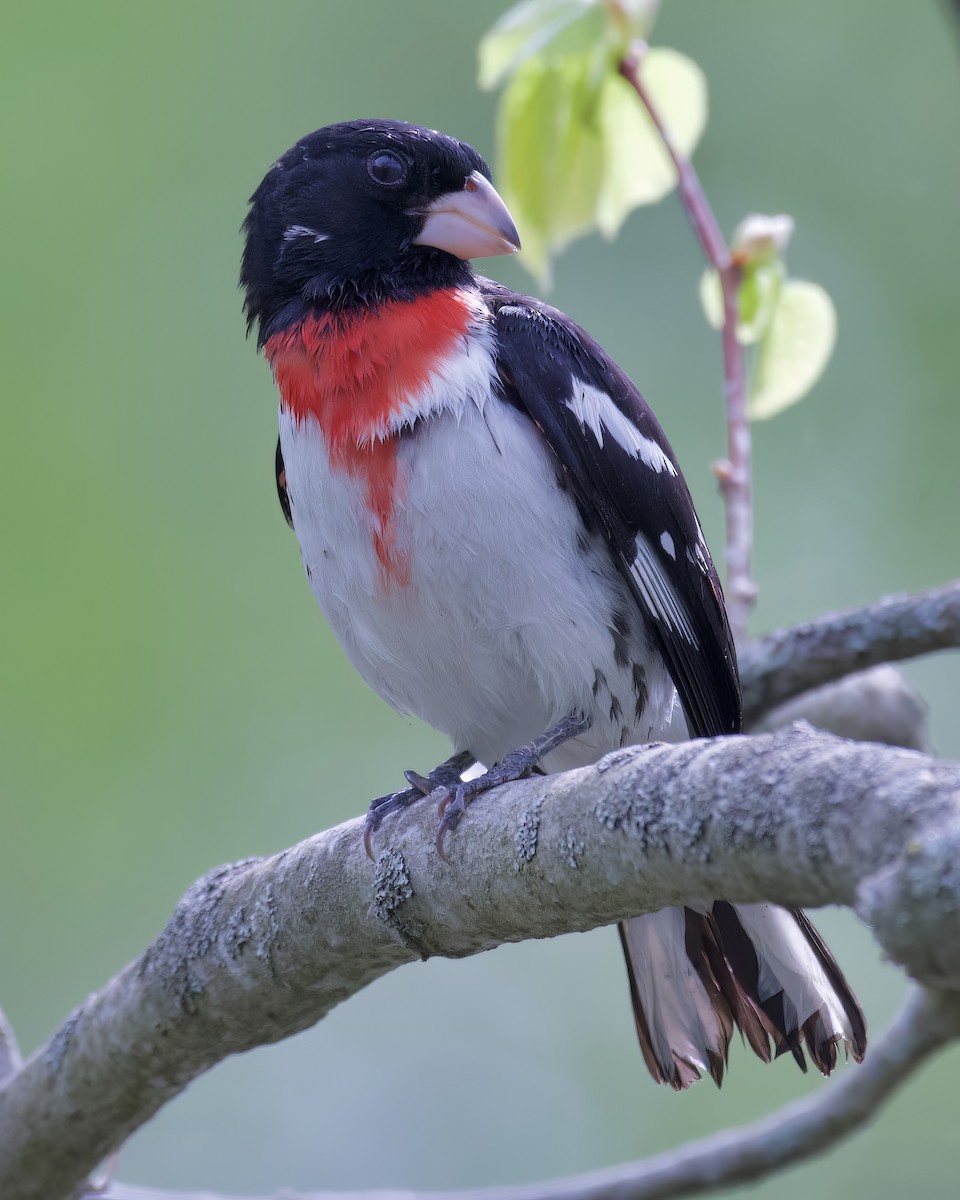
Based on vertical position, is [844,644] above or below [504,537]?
below

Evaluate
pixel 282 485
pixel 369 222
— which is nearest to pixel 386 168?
pixel 369 222

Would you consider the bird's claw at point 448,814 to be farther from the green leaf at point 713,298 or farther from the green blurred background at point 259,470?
the green blurred background at point 259,470

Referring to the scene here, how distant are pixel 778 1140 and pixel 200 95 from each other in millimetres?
6443

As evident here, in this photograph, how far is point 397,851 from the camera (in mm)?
2461

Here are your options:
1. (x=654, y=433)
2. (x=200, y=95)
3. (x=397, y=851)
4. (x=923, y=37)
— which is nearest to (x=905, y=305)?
(x=923, y=37)

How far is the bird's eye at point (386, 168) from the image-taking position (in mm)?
3355

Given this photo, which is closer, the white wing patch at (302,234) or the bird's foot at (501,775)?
the bird's foot at (501,775)

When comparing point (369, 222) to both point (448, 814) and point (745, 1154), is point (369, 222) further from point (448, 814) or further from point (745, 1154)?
point (745, 1154)

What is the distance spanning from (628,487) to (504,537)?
0.35 metres

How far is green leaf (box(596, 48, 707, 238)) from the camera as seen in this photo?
347 cm

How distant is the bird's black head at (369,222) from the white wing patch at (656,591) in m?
0.77

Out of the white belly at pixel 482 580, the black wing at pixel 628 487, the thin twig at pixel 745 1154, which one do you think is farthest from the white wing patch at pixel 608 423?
the thin twig at pixel 745 1154

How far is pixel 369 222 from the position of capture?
330 centimetres

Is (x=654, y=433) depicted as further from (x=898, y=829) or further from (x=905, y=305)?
(x=905, y=305)
